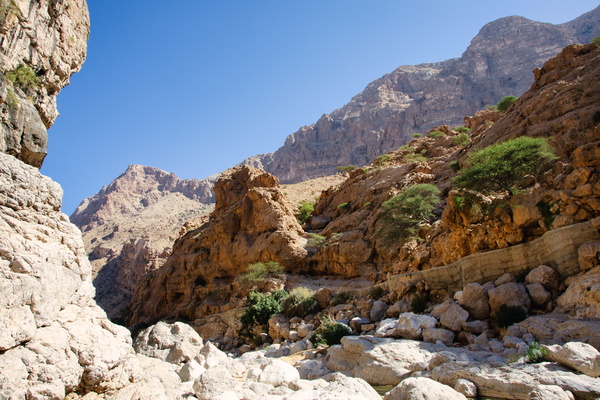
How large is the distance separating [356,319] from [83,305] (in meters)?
12.2

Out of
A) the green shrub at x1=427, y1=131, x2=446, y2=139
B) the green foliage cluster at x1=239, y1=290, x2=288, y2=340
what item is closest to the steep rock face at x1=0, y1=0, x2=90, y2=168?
the green foliage cluster at x1=239, y1=290, x2=288, y2=340

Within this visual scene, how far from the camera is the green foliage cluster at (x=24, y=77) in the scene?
31.0ft

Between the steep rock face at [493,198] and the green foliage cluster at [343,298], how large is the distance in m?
2.57

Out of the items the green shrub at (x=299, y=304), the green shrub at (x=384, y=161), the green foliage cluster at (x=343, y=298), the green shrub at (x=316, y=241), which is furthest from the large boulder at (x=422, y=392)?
the green shrub at (x=384, y=161)

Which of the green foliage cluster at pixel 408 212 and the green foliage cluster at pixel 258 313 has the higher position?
the green foliage cluster at pixel 408 212

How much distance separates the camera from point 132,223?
336 feet

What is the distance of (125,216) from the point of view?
124 m

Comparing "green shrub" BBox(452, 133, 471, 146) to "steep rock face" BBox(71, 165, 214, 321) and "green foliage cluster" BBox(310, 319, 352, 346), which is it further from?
"steep rock face" BBox(71, 165, 214, 321)

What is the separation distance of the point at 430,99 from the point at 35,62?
12917cm

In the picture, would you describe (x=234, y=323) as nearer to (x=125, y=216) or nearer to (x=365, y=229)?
(x=365, y=229)

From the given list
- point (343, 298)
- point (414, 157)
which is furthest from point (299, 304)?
point (414, 157)

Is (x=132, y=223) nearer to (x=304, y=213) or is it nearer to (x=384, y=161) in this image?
(x=304, y=213)

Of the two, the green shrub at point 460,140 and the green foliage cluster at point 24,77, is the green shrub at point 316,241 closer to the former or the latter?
the green shrub at point 460,140

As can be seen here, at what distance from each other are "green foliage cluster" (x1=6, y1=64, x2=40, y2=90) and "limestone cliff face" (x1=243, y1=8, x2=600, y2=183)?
369 ft
